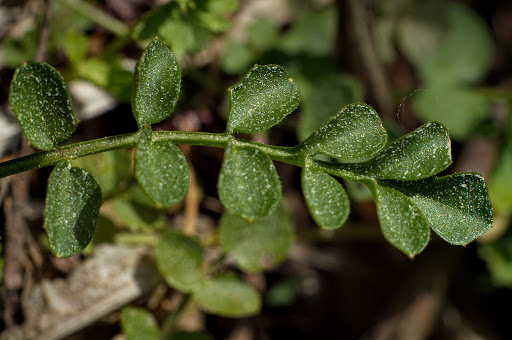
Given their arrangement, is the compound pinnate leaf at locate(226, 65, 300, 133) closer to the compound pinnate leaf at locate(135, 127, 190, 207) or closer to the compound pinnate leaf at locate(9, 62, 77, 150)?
the compound pinnate leaf at locate(135, 127, 190, 207)

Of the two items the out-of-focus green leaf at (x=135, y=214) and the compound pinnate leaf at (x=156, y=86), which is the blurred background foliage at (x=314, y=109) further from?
the compound pinnate leaf at (x=156, y=86)

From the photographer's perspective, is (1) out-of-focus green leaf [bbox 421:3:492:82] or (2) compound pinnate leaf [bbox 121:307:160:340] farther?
(1) out-of-focus green leaf [bbox 421:3:492:82]

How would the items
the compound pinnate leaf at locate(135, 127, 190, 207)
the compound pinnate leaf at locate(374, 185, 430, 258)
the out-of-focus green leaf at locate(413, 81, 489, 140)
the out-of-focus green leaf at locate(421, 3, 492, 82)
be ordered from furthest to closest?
the out-of-focus green leaf at locate(421, 3, 492, 82)
the out-of-focus green leaf at locate(413, 81, 489, 140)
the compound pinnate leaf at locate(374, 185, 430, 258)
the compound pinnate leaf at locate(135, 127, 190, 207)

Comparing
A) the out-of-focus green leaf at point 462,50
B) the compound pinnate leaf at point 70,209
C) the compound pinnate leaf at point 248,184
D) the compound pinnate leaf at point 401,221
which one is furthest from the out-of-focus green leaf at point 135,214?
the out-of-focus green leaf at point 462,50

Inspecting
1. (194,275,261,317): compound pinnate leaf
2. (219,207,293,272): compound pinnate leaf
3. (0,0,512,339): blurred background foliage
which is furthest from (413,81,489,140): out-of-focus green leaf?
(194,275,261,317): compound pinnate leaf

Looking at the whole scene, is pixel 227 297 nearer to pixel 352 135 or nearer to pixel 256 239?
pixel 256 239

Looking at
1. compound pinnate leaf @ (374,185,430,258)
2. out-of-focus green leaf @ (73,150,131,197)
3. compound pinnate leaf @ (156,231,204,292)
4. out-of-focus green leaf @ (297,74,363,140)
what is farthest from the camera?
out-of-focus green leaf @ (297,74,363,140)

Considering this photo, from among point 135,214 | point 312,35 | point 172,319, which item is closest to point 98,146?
point 135,214
